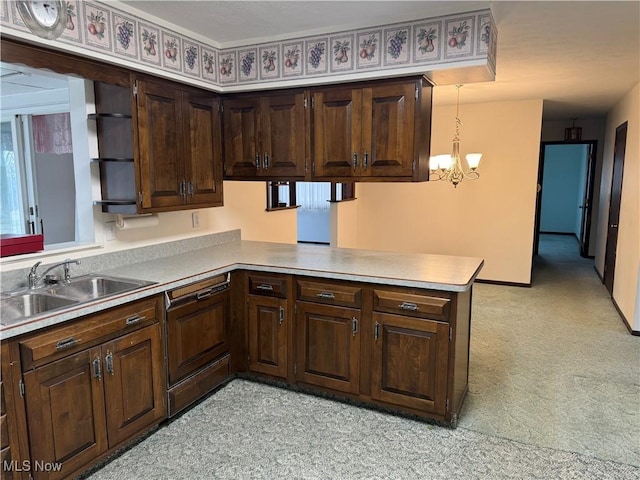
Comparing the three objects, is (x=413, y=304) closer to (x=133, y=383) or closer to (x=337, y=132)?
(x=337, y=132)

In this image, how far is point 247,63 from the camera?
10.7 feet

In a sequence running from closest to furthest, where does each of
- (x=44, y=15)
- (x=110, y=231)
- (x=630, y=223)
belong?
(x=44, y=15) < (x=110, y=231) < (x=630, y=223)

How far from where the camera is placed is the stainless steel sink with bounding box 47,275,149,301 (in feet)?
8.10

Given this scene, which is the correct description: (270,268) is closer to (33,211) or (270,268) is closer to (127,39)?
(127,39)

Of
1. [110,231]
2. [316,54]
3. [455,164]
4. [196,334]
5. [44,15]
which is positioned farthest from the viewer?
[455,164]

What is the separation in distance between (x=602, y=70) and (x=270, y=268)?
3456 mm

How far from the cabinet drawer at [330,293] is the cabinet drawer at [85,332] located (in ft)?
2.93

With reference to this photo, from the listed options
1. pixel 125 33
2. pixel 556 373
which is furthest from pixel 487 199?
pixel 125 33

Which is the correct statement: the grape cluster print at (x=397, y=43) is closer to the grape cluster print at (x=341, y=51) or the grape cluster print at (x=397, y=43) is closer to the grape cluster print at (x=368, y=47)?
the grape cluster print at (x=368, y=47)

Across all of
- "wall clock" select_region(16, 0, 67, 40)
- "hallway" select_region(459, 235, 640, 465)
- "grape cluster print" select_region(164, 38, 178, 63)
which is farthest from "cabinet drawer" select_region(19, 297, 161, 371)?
"hallway" select_region(459, 235, 640, 465)

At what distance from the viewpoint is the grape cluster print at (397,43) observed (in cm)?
278

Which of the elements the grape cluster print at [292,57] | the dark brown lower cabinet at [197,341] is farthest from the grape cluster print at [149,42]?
the dark brown lower cabinet at [197,341]

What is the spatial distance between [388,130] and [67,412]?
237cm

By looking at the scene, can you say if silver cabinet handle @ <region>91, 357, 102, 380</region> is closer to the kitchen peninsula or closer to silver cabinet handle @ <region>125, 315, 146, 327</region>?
the kitchen peninsula
